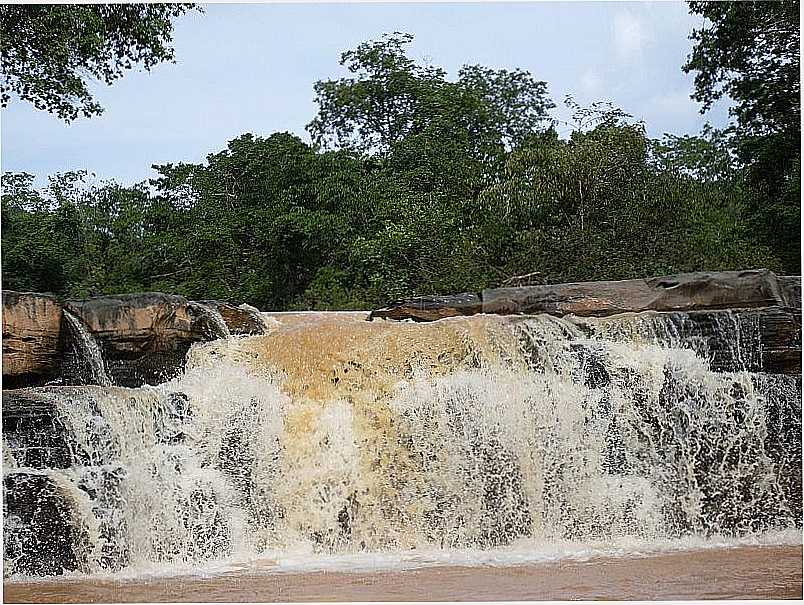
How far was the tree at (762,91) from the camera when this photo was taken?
8148mm

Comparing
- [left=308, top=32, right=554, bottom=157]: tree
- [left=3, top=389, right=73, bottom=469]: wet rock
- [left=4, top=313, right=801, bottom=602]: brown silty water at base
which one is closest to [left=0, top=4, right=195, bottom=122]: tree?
[left=4, top=313, right=801, bottom=602]: brown silty water at base

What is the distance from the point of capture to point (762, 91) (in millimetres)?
8453

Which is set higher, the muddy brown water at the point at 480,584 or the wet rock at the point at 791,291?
the wet rock at the point at 791,291

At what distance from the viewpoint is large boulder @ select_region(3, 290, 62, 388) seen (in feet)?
15.2

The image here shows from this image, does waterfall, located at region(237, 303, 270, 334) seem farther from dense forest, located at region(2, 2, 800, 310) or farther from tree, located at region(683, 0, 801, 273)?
tree, located at region(683, 0, 801, 273)

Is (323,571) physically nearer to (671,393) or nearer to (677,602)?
(677,602)

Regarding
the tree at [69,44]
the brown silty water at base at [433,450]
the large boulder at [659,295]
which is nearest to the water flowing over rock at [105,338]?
the brown silty water at base at [433,450]

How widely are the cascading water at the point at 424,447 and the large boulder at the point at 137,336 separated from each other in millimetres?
195

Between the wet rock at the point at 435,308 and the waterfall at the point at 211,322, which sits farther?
the wet rock at the point at 435,308

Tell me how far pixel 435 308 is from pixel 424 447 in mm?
1898

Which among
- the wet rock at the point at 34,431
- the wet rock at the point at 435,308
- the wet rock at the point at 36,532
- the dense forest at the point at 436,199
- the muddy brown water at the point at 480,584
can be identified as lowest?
the muddy brown water at the point at 480,584

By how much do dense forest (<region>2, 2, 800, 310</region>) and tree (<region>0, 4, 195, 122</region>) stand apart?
3208mm

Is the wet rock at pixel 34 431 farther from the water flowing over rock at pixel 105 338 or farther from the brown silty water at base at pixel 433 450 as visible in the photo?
the water flowing over rock at pixel 105 338

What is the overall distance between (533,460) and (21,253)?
7.56 m
